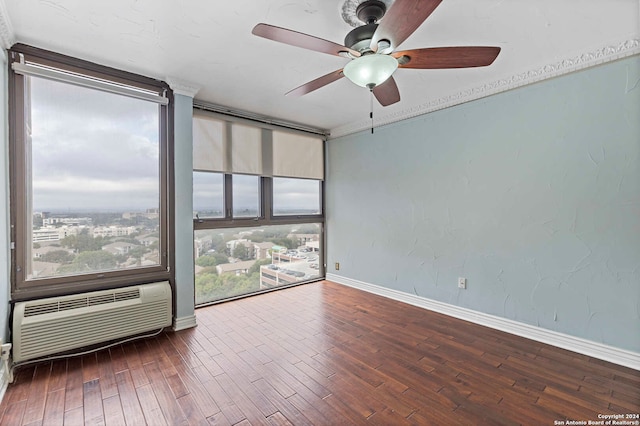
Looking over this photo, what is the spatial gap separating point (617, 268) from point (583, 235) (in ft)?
1.07

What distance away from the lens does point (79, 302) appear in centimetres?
→ 246

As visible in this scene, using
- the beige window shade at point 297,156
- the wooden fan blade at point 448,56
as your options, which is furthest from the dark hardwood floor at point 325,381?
the beige window shade at point 297,156

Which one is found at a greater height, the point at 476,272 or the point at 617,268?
the point at 617,268

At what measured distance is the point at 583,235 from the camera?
2.47 m

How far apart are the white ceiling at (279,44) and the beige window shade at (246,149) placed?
29.2 inches

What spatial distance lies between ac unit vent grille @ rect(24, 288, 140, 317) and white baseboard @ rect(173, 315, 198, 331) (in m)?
0.49

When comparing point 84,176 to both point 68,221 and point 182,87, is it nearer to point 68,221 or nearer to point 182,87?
point 68,221

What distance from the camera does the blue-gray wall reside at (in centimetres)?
231

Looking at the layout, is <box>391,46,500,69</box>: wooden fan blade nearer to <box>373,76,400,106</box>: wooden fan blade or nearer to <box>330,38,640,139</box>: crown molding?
<box>373,76,400,106</box>: wooden fan blade

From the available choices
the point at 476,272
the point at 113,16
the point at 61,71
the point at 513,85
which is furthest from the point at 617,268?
the point at 61,71

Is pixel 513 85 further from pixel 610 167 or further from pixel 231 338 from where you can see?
pixel 231 338

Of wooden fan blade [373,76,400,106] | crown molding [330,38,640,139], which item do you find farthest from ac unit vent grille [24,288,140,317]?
crown molding [330,38,640,139]

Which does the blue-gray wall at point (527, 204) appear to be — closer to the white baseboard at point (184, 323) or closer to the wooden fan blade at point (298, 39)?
the wooden fan blade at point (298, 39)

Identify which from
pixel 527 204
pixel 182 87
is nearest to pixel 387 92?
pixel 527 204
